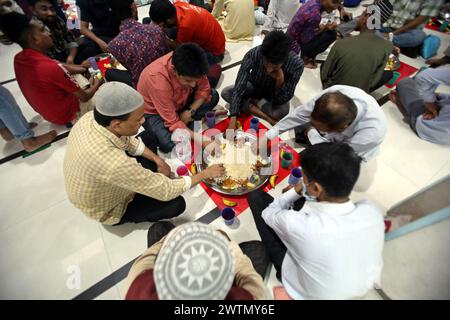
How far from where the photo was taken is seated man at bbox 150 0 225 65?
2.68 m

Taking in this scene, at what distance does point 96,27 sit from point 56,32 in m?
0.60

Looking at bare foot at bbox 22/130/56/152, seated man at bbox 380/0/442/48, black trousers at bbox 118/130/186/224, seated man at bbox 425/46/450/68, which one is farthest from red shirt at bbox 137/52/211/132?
seated man at bbox 425/46/450/68

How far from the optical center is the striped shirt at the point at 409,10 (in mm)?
3244

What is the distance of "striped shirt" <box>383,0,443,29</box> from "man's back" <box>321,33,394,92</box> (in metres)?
1.69

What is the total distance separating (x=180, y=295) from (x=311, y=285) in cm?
80

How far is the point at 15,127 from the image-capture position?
2.39m

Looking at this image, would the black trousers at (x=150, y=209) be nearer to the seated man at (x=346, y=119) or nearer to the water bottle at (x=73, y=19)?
the seated man at (x=346, y=119)

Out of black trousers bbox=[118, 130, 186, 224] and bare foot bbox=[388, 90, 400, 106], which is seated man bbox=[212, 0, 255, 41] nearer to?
bare foot bbox=[388, 90, 400, 106]

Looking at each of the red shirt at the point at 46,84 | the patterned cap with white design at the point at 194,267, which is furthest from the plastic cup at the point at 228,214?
the red shirt at the point at 46,84

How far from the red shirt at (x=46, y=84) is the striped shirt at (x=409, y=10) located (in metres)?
4.62

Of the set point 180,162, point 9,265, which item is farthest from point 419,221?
point 9,265

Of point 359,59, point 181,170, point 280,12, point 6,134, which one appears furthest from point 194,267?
point 280,12

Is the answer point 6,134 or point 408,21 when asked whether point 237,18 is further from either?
point 6,134

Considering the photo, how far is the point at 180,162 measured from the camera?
2.43 m
